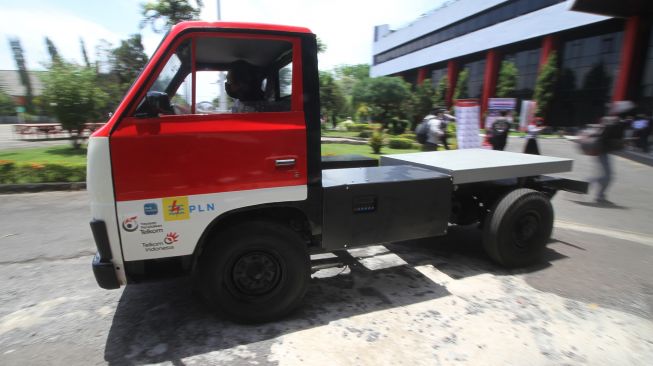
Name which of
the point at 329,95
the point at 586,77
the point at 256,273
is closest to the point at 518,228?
the point at 256,273

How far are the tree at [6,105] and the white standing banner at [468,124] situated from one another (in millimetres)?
70330

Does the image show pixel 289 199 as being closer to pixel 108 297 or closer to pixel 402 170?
pixel 402 170

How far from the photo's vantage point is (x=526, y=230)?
13.9 ft

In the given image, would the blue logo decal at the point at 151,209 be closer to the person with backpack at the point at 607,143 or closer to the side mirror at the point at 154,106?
the side mirror at the point at 154,106

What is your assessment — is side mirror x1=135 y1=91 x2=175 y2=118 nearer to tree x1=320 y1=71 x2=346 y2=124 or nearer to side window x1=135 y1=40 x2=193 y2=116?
side window x1=135 y1=40 x2=193 y2=116

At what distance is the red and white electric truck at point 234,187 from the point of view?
2.64m

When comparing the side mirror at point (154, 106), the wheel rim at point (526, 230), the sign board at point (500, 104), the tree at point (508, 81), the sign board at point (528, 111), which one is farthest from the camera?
the tree at point (508, 81)

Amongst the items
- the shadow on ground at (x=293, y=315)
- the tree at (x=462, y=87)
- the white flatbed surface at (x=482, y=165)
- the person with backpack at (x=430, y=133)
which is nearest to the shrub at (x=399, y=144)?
the person with backpack at (x=430, y=133)

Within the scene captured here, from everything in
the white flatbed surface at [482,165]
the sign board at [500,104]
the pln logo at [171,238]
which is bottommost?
the pln logo at [171,238]

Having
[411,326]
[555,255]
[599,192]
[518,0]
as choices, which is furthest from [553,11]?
[411,326]

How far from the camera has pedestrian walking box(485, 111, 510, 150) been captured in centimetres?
990

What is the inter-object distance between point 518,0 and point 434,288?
42623 millimetres

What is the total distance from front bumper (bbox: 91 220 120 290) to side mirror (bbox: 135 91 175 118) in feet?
2.82

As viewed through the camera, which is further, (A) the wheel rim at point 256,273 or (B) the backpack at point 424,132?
(B) the backpack at point 424,132
